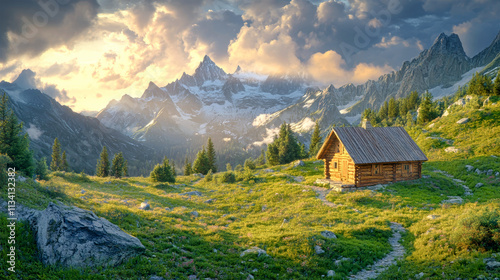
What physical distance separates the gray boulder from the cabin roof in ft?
84.1

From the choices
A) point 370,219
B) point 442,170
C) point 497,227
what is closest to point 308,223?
point 370,219

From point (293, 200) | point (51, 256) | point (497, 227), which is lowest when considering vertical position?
point (293, 200)

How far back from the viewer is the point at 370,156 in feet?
97.9

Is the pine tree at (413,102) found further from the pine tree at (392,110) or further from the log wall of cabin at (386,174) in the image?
the log wall of cabin at (386,174)

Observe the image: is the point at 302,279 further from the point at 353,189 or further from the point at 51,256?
the point at 353,189

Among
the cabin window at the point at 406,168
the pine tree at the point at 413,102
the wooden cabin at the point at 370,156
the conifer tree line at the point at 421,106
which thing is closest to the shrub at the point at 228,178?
the wooden cabin at the point at 370,156

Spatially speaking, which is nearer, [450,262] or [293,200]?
[450,262]

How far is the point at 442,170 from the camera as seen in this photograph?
122 ft

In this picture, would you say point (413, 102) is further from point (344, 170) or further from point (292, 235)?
point (292, 235)

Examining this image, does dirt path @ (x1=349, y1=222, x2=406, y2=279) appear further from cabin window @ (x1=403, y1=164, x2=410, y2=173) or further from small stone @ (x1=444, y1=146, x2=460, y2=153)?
small stone @ (x1=444, y1=146, x2=460, y2=153)

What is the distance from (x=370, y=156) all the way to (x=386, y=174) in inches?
140

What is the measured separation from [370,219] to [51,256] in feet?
63.4

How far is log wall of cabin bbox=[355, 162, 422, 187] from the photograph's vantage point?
29172 mm

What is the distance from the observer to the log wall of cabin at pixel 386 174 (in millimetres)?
29172
